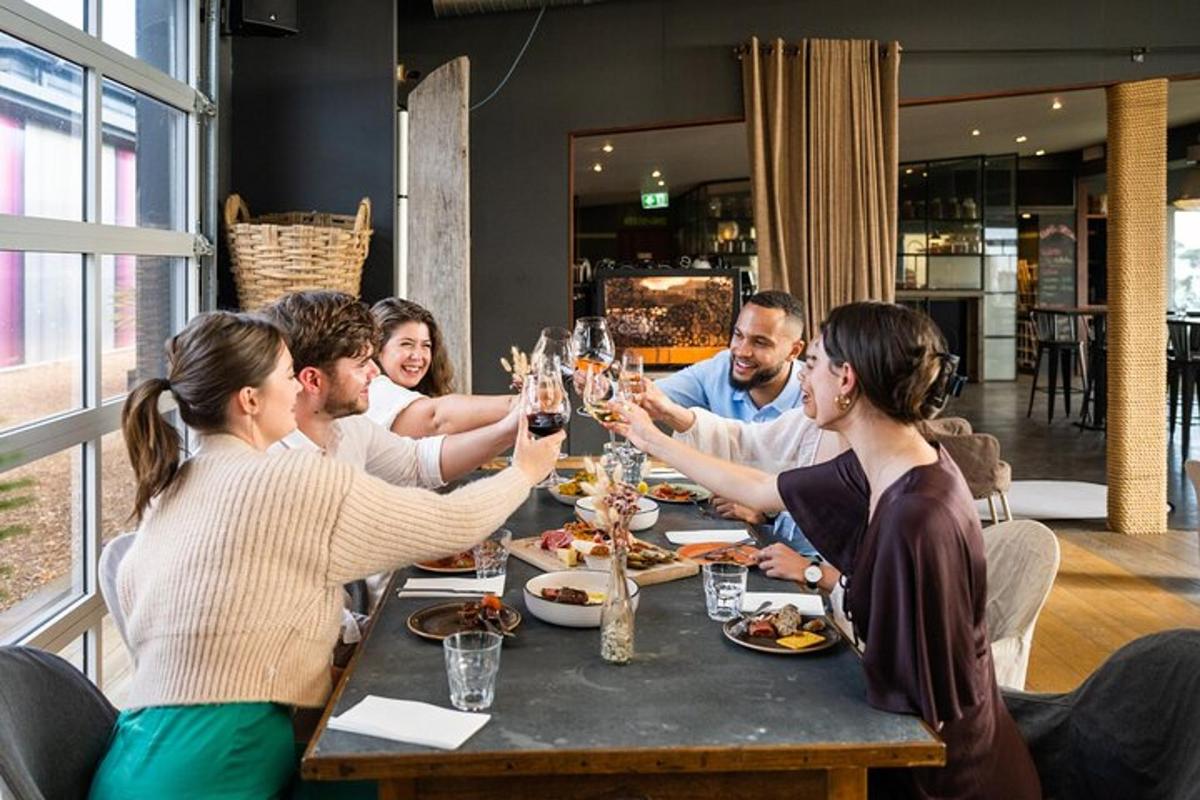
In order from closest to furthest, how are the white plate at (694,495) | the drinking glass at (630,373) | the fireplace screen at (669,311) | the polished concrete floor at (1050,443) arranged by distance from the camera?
the drinking glass at (630,373) < the white plate at (694,495) < the fireplace screen at (669,311) < the polished concrete floor at (1050,443)

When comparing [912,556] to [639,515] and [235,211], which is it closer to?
[639,515]

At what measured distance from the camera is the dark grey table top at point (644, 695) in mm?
1559

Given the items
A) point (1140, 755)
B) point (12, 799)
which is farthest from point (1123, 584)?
point (12, 799)

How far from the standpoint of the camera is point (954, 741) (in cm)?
181

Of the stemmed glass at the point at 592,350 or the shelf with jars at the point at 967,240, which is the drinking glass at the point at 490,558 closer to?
the stemmed glass at the point at 592,350

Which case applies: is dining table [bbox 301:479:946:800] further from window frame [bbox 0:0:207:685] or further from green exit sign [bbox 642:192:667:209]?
green exit sign [bbox 642:192:667:209]

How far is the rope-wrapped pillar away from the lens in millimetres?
6398

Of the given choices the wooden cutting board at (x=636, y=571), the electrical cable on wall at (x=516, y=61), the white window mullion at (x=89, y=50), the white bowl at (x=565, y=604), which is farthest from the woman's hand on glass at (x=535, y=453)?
the electrical cable on wall at (x=516, y=61)

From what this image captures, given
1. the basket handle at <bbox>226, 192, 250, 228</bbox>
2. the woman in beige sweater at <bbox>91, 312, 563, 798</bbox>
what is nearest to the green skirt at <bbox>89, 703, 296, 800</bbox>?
the woman in beige sweater at <bbox>91, 312, 563, 798</bbox>

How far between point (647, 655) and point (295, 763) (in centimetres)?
62

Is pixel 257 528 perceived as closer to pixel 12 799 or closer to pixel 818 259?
pixel 12 799

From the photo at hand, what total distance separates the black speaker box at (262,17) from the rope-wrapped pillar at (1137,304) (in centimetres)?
472

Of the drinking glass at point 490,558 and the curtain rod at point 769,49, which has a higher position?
the curtain rod at point 769,49

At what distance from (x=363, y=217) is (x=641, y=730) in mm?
3130
